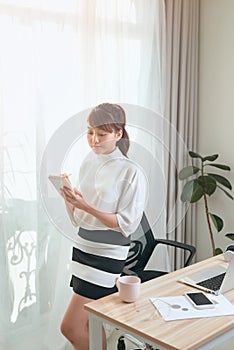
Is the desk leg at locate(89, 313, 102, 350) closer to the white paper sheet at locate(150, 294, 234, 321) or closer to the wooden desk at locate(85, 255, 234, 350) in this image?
the wooden desk at locate(85, 255, 234, 350)

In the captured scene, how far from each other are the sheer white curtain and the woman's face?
14.0 inches

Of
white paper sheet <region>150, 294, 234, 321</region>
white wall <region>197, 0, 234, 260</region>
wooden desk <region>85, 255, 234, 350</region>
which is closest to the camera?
wooden desk <region>85, 255, 234, 350</region>

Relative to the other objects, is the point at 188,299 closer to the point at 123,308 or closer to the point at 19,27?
the point at 123,308

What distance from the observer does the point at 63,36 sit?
258 centimetres

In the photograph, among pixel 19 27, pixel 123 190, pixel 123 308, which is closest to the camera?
pixel 123 308

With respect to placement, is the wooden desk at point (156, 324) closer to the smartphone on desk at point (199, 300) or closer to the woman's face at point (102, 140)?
the smartphone on desk at point (199, 300)

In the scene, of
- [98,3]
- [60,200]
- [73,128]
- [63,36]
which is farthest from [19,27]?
[60,200]

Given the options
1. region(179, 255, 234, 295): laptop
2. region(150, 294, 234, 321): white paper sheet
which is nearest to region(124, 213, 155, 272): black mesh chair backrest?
region(179, 255, 234, 295): laptop

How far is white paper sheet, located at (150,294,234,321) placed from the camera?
1.62 metres

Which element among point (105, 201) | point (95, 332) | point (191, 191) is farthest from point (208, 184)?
point (95, 332)

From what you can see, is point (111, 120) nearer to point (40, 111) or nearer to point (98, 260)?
point (98, 260)

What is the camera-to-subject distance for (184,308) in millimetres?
1681

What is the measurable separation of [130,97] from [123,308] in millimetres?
1627

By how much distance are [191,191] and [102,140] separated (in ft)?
4.17
